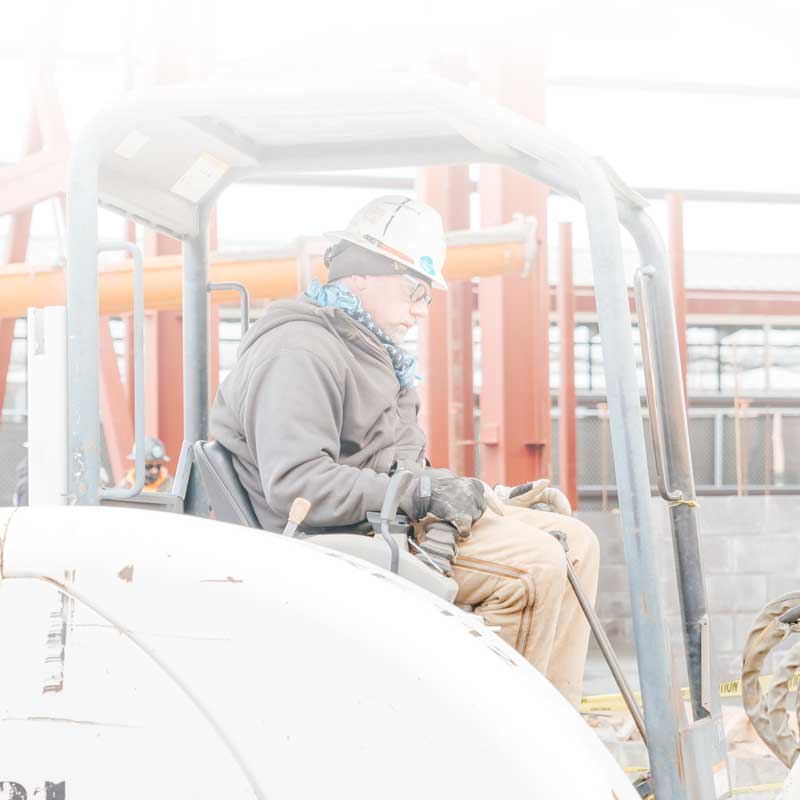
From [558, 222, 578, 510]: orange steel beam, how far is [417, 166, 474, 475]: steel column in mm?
935

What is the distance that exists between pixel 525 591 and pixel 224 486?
0.70 m

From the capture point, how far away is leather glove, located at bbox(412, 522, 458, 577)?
91.4 inches

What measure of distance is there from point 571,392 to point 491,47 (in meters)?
3.08

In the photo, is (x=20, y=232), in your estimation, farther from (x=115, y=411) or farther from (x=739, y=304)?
(x=739, y=304)

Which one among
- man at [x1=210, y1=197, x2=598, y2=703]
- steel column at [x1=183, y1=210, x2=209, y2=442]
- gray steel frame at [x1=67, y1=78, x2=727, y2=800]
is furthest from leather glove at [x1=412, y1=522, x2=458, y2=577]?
steel column at [x1=183, y1=210, x2=209, y2=442]

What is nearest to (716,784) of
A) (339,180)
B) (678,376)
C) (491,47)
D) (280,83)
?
(678,376)

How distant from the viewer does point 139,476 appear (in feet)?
7.09

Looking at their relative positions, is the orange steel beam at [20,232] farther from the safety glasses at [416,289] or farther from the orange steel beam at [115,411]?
the safety glasses at [416,289]

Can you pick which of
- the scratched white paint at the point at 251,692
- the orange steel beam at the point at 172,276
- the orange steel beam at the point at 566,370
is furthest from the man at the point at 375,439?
the orange steel beam at the point at 566,370

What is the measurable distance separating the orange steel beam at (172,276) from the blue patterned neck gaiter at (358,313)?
13.0ft

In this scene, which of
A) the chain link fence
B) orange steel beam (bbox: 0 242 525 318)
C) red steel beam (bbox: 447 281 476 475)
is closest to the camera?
orange steel beam (bbox: 0 242 525 318)

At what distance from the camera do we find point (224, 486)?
2.48 meters

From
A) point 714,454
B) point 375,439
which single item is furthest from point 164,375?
point 714,454

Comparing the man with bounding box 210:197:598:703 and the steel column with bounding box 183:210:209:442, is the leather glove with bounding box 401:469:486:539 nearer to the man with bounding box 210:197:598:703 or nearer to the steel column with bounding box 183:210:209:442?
the man with bounding box 210:197:598:703
